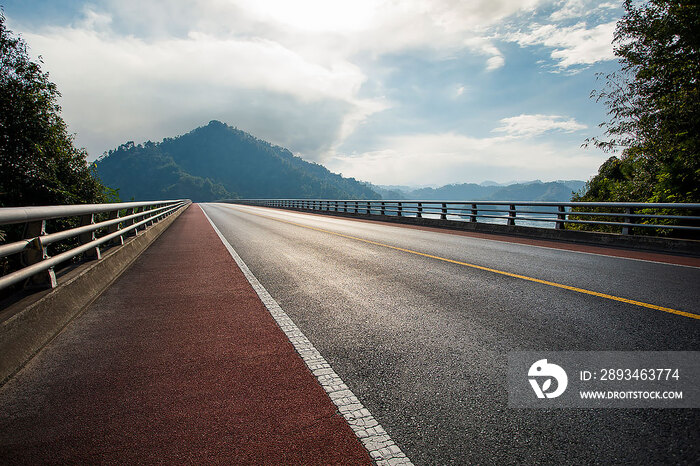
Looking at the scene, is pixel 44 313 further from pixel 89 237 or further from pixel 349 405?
pixel 349 405

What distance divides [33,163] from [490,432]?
3683 centimetres

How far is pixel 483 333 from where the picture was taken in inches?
148

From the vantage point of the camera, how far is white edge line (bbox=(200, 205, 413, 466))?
202cm

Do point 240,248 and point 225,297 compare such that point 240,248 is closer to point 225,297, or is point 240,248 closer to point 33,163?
point 225,297

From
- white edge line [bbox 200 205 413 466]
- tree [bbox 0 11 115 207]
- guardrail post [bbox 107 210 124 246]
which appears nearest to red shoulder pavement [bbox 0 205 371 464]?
white edge line [bbox 200 205 413 466]

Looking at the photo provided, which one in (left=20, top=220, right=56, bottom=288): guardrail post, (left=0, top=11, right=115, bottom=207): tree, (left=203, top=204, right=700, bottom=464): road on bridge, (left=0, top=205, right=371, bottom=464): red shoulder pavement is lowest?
(left=0, top=205, right=371, bottom=464): red shoulder pavement

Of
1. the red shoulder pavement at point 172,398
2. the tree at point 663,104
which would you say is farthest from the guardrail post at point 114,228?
the tree at point 663,104

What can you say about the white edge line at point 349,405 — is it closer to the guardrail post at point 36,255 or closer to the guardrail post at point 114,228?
the guardrail post at point 36,255

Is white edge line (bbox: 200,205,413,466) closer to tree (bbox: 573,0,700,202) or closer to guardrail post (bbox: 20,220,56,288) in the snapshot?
guardrail post (bbox: 20,220,56,288)

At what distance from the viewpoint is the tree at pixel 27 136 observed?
27.1m

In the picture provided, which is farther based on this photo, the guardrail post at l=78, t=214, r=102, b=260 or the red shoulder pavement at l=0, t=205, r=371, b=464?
the guardrail post at l=78, t=214, r=102, b=260

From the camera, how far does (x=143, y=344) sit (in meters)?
3.74

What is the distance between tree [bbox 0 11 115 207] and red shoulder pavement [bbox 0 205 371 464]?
99.6 feet

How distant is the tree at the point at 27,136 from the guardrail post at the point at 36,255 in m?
29.3
